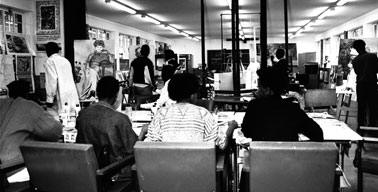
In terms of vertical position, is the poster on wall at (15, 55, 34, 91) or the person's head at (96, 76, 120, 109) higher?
the poster on wall at (15, 55, 34, 91)

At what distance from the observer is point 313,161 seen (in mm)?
2438

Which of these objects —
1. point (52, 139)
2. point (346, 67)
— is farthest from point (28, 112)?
point (346, 67)

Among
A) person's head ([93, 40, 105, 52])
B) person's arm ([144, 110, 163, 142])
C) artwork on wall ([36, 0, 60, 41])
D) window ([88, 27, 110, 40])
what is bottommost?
person's arm ([144, 110, 163, 142])

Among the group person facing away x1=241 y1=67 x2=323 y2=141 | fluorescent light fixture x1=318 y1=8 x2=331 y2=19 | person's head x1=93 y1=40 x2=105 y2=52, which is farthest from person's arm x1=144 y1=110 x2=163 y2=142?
fluorescent light fixture x1=318 y1=8 x2=331 y2=19

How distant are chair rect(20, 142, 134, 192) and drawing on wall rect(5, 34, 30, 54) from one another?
5124 mm

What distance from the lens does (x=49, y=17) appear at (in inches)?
268

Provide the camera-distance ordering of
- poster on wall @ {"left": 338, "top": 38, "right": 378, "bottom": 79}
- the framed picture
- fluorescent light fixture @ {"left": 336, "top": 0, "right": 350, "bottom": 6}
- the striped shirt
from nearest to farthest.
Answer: the striped shirt < the framed picture < poster on wall @ {"left": 338, "top": 38, "right": 378, "bottom": 79} < fluorescent light fixture @ {"left": 336, "top": 0, "right": 350, "bottom": 6}

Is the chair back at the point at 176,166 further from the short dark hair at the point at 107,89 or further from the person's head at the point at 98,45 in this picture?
the person's head at the point at 98,45

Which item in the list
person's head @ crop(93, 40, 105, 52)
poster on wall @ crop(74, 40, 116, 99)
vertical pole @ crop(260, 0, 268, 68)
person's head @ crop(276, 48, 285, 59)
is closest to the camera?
poster on wall @ crop(74, 40, 116, 99)

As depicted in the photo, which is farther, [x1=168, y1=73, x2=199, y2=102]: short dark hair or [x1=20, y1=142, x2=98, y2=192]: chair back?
[x1=168, y1=73, x2=199, y2=102]: short dark hair

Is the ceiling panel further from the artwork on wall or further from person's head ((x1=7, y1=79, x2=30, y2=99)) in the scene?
person's head ((x1=7, y1=79, x2=30, y2=99))

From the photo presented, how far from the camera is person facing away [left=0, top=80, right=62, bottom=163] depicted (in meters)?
3.04

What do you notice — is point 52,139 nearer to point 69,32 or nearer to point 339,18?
point 69,32

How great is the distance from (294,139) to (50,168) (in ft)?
5.25
